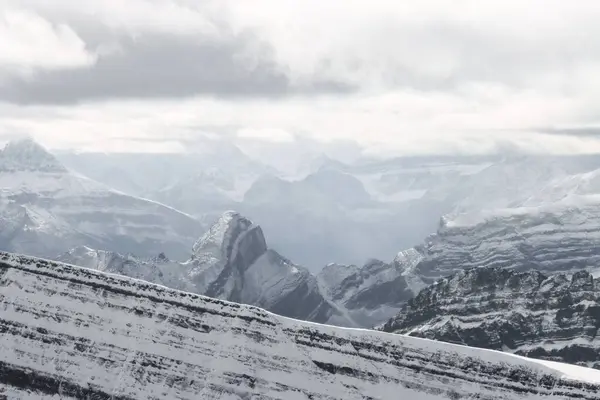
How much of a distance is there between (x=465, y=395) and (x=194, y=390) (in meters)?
62.1

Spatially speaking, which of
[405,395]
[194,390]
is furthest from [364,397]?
[194,390]

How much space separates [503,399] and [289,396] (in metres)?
49.2

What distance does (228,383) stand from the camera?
196125 mm

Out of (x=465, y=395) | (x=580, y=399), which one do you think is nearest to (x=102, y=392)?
(x=465, y=395)

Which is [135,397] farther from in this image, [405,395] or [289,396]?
[405,395]

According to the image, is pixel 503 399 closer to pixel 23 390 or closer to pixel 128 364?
pixel 128 364

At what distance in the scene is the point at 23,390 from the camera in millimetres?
192000

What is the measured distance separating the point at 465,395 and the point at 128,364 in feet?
256

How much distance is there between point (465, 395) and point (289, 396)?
40.8 metres

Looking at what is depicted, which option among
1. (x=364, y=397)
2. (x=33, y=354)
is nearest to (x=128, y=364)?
(x=33, y=354)

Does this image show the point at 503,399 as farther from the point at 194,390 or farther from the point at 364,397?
the point at 194,390

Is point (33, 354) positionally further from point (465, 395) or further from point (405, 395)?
point (465, 395)

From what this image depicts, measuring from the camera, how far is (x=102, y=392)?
630 ft

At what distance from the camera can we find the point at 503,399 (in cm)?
19888
